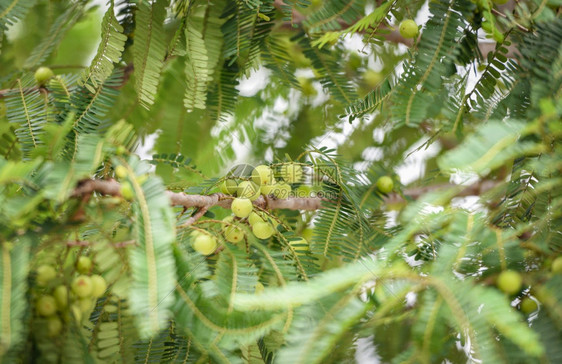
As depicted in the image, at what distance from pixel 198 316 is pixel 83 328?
0.10 metres

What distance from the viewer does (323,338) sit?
11.3 inches

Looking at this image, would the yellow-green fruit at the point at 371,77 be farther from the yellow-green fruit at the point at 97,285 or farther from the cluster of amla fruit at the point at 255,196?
the yellow-green fruit at the point at 97,285

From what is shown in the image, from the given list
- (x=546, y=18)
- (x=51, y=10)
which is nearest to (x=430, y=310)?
(x=546, y=18)

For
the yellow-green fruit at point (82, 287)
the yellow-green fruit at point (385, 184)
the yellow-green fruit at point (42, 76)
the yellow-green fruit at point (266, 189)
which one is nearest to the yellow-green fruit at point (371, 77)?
the yellow-green fruit at point (385, 184)

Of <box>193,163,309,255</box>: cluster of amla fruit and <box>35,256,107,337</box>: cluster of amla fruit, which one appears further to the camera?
<box>193,163,309,255</box>: cluster of amla fruit

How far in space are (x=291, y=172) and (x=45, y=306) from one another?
279 millimetres

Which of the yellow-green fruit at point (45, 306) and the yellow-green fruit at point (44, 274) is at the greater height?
the yellow-green fruit at point (44, 274)

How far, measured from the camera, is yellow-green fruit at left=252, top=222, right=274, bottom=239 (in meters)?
0.47

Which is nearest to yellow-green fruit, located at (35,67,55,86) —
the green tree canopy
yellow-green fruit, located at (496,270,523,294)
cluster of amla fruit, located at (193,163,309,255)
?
the green tree canopy

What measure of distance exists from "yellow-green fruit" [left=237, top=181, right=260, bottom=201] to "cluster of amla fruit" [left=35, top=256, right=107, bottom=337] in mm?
170

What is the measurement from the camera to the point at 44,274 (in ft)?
1.09

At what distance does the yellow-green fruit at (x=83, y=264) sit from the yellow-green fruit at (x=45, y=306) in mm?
33

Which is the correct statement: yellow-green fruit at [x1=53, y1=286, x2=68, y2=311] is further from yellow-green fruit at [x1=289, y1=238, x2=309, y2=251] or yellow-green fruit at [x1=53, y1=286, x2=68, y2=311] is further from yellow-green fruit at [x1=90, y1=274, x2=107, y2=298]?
yellow-green fruit at [x1=289, y1=238, x2=309, y2=251]

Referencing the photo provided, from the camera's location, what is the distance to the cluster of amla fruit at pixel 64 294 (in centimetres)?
33
